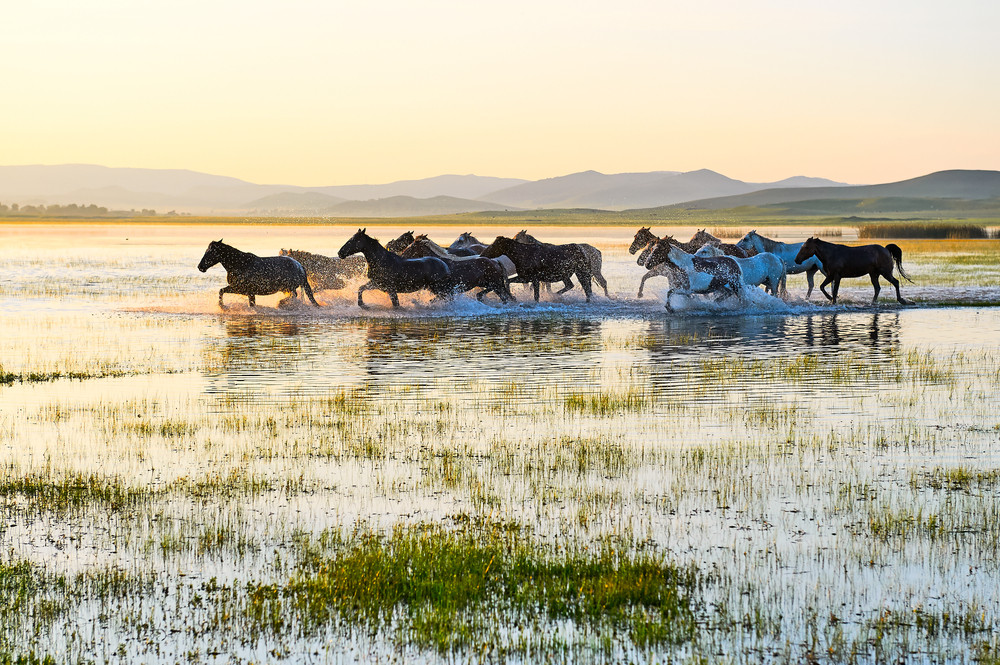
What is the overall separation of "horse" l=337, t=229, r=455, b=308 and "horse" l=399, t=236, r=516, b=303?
1.05ft

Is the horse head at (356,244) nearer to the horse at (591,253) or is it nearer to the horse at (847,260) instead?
the horse at (591,253)

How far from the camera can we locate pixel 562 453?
403 inches

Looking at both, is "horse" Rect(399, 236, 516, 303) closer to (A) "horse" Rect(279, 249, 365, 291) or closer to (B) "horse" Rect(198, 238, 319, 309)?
(A) "horse" Rect(279, 249, 365, 291)

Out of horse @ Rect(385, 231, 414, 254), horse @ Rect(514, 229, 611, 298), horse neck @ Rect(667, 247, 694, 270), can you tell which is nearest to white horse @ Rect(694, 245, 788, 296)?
horse neck @ Rect(667, 247, 694, 270)

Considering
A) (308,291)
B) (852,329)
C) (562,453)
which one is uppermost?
(308,291)

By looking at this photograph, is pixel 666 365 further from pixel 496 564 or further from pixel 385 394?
pixel 496 564

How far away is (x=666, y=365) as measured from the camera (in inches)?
650

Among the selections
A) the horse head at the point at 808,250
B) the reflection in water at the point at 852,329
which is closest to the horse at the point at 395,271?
the reflection in water at the point at 852,329

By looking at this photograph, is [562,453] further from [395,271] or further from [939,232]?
[939,232]

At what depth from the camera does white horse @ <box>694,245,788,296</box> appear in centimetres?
2622

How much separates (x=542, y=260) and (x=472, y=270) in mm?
2130

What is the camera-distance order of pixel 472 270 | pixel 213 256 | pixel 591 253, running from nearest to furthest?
1. pixel 213 256
2. pixel 472 270
3. pixel 591 253

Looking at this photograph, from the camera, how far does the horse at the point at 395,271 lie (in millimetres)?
24984

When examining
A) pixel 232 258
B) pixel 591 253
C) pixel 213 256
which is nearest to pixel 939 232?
pixel 591 253
